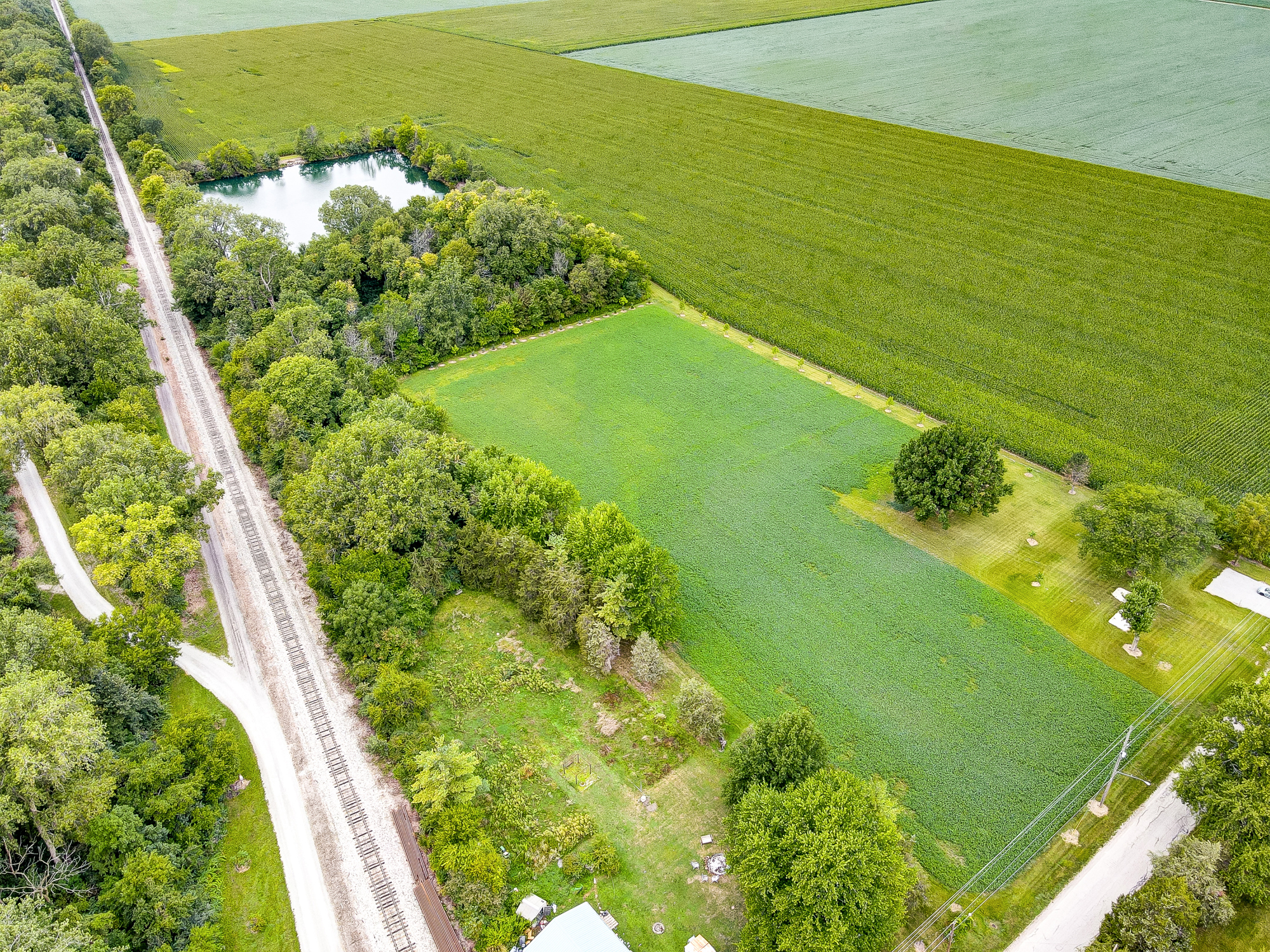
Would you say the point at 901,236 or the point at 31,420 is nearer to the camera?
the point at 31,420

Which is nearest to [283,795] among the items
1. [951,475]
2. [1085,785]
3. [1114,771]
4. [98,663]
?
[98,663]

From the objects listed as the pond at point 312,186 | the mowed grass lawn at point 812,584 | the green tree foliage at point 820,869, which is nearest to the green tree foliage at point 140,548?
the mowed grass lawn at point 812,584

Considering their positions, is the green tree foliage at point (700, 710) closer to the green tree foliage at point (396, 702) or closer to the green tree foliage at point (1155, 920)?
the green tree foliage at point (396, 702)

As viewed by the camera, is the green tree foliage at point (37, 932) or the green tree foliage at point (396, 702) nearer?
the green tree foliage at point (37, 932)

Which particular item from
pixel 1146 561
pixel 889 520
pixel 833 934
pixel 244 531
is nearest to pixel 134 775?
pixel 244 531

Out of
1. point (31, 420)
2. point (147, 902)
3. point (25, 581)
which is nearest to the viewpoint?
point (147, 902)

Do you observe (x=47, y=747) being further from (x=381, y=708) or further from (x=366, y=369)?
(x=366, y=369)

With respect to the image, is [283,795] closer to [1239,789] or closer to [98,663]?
[98,663]
